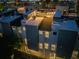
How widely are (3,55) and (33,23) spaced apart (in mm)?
6537

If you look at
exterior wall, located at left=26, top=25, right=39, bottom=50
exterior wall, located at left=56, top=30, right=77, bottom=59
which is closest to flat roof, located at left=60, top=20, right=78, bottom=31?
exterior wall, located at left=56, top=30, right=77, bottom=59

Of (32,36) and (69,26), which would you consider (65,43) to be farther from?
(32,36)

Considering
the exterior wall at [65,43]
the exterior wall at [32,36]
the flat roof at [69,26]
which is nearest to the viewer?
the exterior wall at [65,43]

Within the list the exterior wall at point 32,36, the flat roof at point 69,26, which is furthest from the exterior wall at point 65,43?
the exterior wall at point 32,36

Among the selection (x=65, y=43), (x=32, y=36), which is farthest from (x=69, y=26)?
(x=32, y=36)

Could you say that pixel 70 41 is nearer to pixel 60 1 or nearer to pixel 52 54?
pixel 52 54

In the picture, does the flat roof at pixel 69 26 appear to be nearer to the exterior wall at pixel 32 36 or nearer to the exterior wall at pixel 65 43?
the exterior wall at pixel 65 43

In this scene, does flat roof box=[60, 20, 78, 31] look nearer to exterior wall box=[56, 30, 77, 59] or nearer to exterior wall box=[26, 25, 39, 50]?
exterior wall box=[56, 30, 77, 59]

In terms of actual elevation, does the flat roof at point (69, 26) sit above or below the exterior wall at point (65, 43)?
above

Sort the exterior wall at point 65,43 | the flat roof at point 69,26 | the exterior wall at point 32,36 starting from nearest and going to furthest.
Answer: the exterior wall at point 65,43, the flat roof at point 69,26, the exterior wall at point 32,36

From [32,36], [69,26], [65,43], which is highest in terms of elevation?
[69,26]

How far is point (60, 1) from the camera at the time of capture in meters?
36.0

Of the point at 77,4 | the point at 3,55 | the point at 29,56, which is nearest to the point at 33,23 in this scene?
the point at 29,56

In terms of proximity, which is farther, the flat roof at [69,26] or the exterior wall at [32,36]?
the exterior wall at [32,36]
